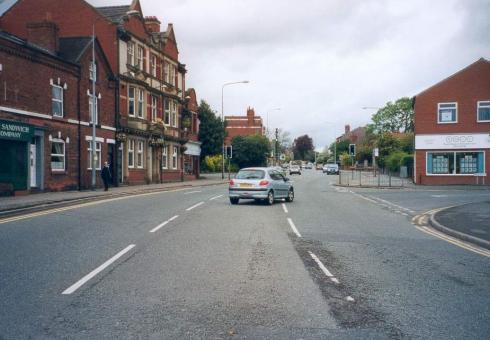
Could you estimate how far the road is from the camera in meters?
5.18

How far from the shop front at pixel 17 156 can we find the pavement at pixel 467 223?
18.1 metres

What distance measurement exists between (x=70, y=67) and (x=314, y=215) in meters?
18.0

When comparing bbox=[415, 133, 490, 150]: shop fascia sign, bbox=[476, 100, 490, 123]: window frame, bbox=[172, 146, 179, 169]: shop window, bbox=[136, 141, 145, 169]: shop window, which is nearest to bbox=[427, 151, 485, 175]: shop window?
bbox=[415, 133, 490, 150]: shop fascia sign

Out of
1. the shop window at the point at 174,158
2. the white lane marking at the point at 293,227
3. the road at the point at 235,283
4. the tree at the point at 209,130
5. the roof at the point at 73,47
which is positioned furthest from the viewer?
the tree at the point at 209,130

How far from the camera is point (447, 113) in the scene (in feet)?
128

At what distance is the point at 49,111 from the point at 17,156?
3.57 m

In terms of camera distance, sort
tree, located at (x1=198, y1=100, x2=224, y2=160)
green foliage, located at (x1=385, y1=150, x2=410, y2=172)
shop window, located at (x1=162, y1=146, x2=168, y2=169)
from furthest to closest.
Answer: tree, located at (x1=198, y1=100, x2=224, y2=160), green foliage, located at (x1=385, y1=150, x2=410, y2=172), shop window, located at (x1=162, y1=146, x2=168, y2=169)

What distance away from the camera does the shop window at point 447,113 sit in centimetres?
3866

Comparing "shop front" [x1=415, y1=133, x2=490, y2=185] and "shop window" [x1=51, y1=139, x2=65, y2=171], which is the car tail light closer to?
"shop window" [x1=51, y1=139, x2=65, y2=171]

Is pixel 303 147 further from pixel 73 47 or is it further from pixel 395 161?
pixel 73 47

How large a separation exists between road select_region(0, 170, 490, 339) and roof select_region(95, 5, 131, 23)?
2773 centimetres

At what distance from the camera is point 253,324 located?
5266 mm

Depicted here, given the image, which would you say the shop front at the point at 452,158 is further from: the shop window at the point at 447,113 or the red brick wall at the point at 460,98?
the shop window at the point at 447,113

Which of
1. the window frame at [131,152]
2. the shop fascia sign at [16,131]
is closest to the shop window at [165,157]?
the window frame at [131,152]
